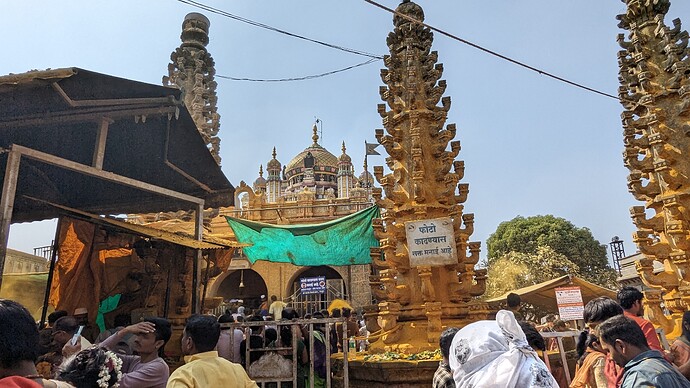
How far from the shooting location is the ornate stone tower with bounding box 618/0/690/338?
260 inches

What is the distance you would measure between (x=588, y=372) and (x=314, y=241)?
704 cm

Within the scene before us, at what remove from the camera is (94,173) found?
602 centimetres

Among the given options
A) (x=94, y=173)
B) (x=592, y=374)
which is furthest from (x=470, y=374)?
(x=94, y=173)

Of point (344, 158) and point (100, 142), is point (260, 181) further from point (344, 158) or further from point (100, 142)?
point (100, 142)

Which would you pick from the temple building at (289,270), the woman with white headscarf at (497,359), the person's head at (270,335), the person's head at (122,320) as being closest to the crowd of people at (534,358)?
the woman with white headscarf at (497,359)

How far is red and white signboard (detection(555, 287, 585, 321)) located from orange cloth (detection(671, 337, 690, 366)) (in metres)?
6.11

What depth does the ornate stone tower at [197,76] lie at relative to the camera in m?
14.4

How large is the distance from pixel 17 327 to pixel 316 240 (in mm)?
8239

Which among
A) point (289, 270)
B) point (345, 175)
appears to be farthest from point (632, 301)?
point (345, 175)

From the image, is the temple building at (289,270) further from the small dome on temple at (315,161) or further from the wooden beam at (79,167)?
the small dome on temple at (315,161)

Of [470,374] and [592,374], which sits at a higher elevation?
[470,374]

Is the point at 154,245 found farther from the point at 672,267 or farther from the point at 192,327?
the point at 672,267

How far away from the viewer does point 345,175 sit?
151 ft

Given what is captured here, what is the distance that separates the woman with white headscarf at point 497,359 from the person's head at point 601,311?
5.65 feet
